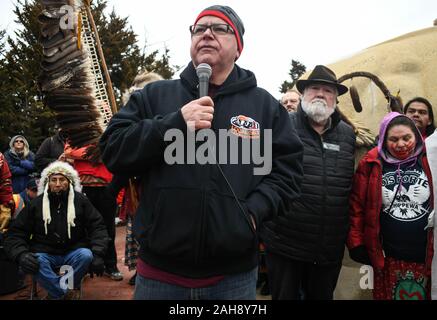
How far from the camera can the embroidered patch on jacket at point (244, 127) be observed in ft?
5.69

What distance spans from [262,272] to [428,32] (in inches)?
147

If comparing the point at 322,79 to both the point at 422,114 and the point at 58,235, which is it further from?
the point at 58,235

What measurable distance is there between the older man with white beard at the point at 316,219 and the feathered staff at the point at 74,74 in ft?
5.47

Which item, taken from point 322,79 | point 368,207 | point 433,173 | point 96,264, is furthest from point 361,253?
point 96,264

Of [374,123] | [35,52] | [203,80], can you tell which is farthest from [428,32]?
[35,52]

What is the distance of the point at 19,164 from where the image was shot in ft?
20.5

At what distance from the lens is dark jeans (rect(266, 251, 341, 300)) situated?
2.81 m

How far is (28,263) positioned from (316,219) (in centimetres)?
262

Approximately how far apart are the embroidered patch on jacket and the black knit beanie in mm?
438

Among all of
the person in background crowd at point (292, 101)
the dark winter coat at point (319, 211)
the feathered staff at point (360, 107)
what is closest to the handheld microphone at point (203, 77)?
the dark winter coat at point (319, 211)
